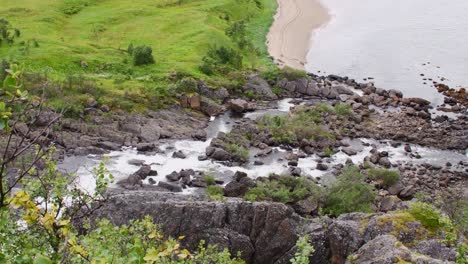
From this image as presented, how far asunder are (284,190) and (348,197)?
15.2 feet

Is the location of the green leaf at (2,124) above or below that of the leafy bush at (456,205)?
above

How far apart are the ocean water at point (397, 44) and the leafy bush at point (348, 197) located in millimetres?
26939

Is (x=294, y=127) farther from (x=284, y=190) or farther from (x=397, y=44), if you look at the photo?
(x=397, y=44)

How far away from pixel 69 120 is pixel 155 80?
13881mm

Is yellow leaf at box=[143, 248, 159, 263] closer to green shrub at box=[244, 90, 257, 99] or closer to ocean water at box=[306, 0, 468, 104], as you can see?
green shrub at box=[244, 90, 257, 99]

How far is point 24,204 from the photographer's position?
23.9 feet

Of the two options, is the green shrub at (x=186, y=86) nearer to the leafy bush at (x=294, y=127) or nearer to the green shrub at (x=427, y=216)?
the leafy bush at (x=294, y=127)

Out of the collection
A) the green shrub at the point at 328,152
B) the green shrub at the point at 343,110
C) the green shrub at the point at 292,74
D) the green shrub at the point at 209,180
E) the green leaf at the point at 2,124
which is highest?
the green leaf at the point at 2,124

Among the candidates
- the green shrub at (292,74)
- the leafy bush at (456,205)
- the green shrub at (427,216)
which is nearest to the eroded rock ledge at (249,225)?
the green shrub at (427,216)

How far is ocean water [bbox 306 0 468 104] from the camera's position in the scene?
6906 cm

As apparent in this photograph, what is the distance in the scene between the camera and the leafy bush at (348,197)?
3834 centimetres

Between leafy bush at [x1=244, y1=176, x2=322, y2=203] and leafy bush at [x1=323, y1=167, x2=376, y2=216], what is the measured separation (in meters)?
1.00

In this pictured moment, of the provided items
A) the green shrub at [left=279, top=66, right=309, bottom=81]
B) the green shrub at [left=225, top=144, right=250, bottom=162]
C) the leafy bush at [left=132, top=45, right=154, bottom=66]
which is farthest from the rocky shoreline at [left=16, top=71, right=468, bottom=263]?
the leafy bush at [left=132, top=45, right=154, bottom=66]

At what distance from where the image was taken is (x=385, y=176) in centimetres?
4456
